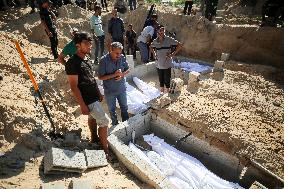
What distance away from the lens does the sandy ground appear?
3.77 m

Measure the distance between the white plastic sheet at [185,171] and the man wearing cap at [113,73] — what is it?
4.08 ft

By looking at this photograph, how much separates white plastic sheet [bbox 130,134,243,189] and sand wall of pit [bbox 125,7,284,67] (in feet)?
17.3

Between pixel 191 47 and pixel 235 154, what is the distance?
6139 millimetres

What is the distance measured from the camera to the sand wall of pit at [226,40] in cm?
831

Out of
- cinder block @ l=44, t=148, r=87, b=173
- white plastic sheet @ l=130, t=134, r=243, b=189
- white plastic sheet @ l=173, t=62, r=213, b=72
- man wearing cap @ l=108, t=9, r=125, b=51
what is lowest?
white plastic sheet @ l=130, t=134, r=243, b=189

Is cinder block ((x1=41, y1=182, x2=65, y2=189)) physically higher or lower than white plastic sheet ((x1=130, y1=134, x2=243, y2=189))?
higher

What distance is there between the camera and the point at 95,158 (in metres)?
4.02

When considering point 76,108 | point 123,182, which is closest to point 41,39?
point 76,108

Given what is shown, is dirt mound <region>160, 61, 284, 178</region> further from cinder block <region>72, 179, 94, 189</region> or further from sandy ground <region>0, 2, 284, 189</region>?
cinder block <region>72, 179, 94, 189</region>

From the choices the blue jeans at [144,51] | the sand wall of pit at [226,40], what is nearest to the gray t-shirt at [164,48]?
the blue jeans at [144,51]

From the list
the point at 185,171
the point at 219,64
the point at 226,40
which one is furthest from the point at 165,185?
the point at 226,40

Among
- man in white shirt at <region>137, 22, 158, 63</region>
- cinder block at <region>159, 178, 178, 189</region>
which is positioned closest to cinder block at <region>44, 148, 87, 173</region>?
cinder block at <region>159, 178, 178, 189</region>

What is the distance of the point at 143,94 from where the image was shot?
7012 millimetres

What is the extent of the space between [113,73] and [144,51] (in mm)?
4348
